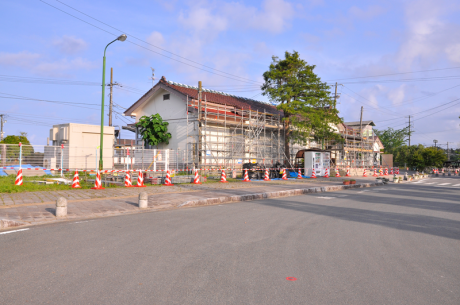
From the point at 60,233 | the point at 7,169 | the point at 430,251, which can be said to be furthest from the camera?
the point at 7,169

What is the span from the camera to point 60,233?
7.02 m

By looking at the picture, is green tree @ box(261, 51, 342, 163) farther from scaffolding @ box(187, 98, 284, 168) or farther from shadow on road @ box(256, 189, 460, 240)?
shadow on road @ box(256, 189, 460, 240)

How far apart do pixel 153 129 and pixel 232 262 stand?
77.8ft

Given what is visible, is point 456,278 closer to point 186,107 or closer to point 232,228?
point 232,228

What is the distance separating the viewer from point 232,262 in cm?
513

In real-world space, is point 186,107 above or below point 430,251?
above

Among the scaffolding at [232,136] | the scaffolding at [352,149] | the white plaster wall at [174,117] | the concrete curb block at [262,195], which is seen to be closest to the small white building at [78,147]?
the white plaster wall at [174,117]

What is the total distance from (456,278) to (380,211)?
631 cm

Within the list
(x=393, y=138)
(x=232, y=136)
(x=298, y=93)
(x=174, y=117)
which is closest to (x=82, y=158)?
(x=174, y=117)

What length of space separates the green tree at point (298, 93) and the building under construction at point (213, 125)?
2.38 metres

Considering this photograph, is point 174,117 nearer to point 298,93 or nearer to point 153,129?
Result: point 153,129

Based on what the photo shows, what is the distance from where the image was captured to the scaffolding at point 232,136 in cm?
2658

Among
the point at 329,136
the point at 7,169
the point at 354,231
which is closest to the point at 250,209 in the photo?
the point at 354,231

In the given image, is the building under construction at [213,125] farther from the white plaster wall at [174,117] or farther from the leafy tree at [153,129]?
Result: the leafy tree at [153,129]
